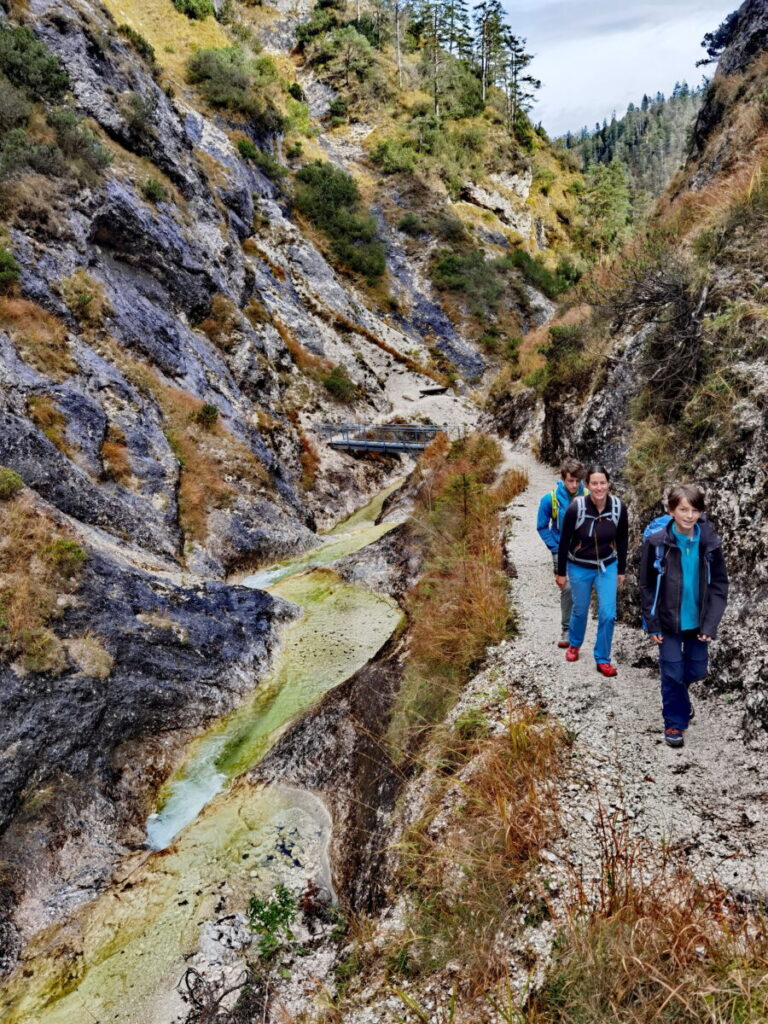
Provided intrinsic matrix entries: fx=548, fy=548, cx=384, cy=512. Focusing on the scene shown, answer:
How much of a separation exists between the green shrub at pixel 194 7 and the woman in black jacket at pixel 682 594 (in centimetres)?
6297

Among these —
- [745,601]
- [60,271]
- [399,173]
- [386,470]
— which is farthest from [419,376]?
[745,601]

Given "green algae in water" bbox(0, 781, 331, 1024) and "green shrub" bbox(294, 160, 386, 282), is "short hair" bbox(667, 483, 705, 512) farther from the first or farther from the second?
"green shrub" bbox(294, 160, 386, 282)

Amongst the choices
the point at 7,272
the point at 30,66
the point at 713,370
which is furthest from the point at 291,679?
the point at 30,66

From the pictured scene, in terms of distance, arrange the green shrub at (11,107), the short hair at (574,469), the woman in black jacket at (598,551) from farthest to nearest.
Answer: the green shrub at (11,107) → the short hair at (574,469) → the woman in black jacket at (598,551)

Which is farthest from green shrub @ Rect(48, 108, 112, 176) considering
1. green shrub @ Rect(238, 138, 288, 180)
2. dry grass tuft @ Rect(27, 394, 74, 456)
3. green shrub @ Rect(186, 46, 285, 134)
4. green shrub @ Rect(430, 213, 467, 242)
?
green shrub @ Rect(430, 213, 467, 242)

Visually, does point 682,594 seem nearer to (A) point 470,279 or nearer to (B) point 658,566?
(B) point 658,566

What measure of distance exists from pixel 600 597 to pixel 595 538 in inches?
27.6

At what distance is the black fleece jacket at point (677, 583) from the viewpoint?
4.61 meters

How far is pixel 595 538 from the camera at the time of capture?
597 centimetres

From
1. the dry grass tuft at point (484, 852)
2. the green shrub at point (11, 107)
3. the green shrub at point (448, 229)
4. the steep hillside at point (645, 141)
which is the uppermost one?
the steep hillside at point (645, 141)

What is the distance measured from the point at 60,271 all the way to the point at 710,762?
859 inches

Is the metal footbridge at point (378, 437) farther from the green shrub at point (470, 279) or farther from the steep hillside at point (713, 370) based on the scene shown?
the green shrub at point (470, 279)

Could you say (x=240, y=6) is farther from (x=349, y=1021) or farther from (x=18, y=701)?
(x=349, y=1021)

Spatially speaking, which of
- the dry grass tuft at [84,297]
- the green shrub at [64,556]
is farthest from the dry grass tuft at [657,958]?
the dry grass tuft at [84,297]
